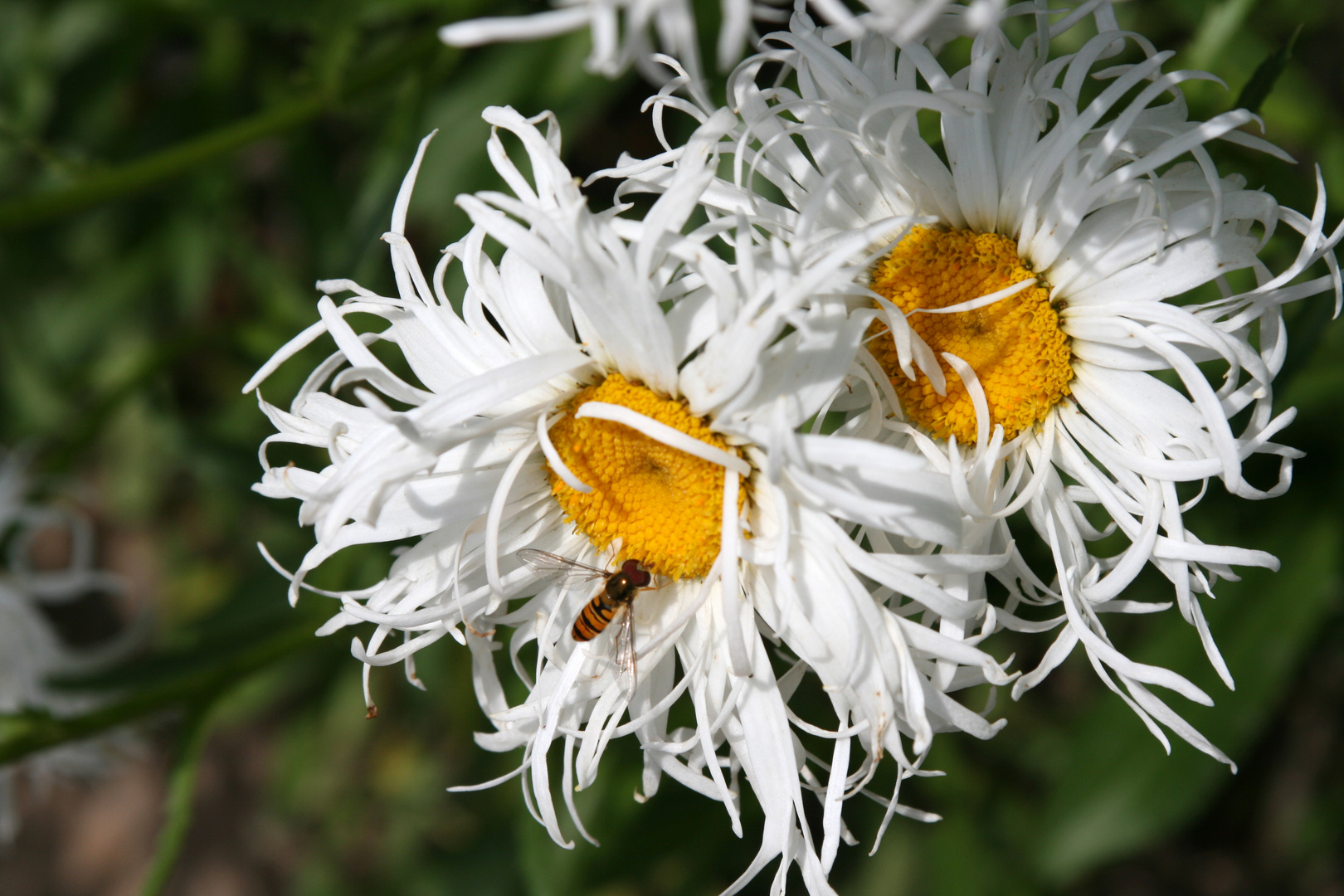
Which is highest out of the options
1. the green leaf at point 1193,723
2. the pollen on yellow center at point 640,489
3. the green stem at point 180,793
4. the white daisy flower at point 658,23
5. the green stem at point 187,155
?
the green stem at point 187,155

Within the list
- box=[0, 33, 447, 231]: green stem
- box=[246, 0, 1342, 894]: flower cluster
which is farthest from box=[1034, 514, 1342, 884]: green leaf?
box=[0, 33, 447, 231]: green stem

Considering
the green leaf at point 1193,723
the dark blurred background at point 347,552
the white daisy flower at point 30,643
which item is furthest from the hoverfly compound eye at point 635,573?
the white daisy flower at point 30,643

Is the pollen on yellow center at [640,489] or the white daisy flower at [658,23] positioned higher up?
the white daisy flower at [658,23]

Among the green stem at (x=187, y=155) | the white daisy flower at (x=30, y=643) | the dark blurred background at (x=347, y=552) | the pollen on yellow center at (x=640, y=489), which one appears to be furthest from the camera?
the white daisy flower at (x=30, y=643)

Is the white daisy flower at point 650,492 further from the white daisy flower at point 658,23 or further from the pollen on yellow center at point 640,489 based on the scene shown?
the white daisy flower at point 658,23

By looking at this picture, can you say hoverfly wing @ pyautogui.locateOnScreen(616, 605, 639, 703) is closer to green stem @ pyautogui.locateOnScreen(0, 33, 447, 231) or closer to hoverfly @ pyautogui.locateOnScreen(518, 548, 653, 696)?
hoverfly @ pyautogui.locateOnScreen(518, 548, 653, 696)

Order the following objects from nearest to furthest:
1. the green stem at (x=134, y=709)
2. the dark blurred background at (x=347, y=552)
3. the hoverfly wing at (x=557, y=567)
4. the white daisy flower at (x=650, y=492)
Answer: the white daisy flower at (x=650, y=492)
the hoverfly wing at (x=557, y=567)
the green stem at (x=134, y=709)
the dark blurred background at (x=347, y=552)

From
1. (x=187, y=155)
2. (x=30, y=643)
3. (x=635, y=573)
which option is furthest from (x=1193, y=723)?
(x=30, y=643)

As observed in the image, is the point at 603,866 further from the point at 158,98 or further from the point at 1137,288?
the point at 158,98
